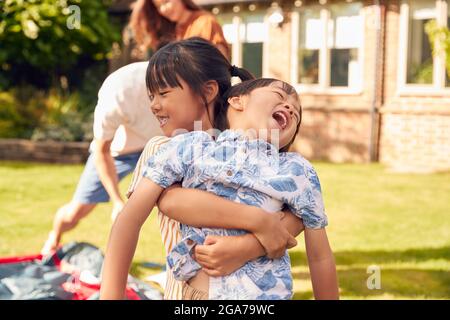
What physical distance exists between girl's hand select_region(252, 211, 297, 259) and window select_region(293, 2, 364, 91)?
591 inches

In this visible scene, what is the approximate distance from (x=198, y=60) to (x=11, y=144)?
13.6m

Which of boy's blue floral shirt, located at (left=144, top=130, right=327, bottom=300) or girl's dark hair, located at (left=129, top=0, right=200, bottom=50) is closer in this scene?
boy's blue floral shirt, located at (left=144, top=130, right=327, bottom=300)

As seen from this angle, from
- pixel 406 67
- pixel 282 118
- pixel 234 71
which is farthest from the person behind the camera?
pixel 406 67

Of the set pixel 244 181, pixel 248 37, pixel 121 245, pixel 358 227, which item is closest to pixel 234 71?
pixel 244 181

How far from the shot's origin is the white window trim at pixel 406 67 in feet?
50.3

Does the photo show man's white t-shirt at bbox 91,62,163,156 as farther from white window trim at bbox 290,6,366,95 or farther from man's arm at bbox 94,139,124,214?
white window trim at bbox 290,6,366,95

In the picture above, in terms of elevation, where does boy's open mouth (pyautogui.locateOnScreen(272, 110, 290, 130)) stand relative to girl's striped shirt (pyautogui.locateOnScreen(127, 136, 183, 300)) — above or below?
above

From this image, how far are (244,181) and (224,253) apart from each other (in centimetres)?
22

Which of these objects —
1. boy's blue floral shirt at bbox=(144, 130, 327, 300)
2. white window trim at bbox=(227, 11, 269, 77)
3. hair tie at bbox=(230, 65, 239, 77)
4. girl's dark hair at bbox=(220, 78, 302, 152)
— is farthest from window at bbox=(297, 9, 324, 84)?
boy's blue floral shirt at bbox=(144, 130, 327, 300)

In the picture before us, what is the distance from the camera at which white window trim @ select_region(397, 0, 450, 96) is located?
50.3 feet

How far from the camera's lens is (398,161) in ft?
52.0

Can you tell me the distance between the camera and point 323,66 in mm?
17359

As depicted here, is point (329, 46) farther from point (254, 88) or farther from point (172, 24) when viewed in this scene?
point (254, 88)

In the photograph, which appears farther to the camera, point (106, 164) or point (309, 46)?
point (309, 46)
